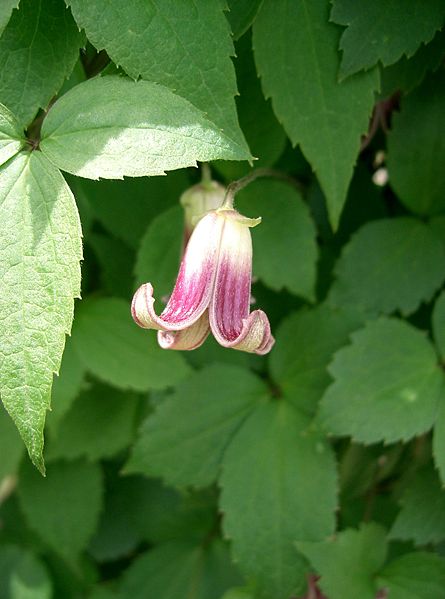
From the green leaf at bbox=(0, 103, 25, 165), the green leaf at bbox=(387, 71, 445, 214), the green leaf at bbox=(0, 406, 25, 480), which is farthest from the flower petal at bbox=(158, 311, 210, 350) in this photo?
the green leaf at bbox=(0, 406, 25, 480)

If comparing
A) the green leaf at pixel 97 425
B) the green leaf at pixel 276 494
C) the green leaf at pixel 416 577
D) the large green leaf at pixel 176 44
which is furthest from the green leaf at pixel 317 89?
the green leaf at pixel 97 425

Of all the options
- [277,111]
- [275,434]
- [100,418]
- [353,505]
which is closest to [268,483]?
[275,434]

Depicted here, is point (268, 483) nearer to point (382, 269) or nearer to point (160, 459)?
point (160, 459)

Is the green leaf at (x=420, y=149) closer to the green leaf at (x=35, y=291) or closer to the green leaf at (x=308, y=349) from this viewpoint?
the green leaf at (x=308, y=349)

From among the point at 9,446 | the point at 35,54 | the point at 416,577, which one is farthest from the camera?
the point at 9,446

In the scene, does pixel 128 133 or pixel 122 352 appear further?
pixel 122 352

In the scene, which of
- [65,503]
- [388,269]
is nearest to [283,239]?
[388,269]

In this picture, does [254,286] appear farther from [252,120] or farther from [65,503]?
[65,503]
